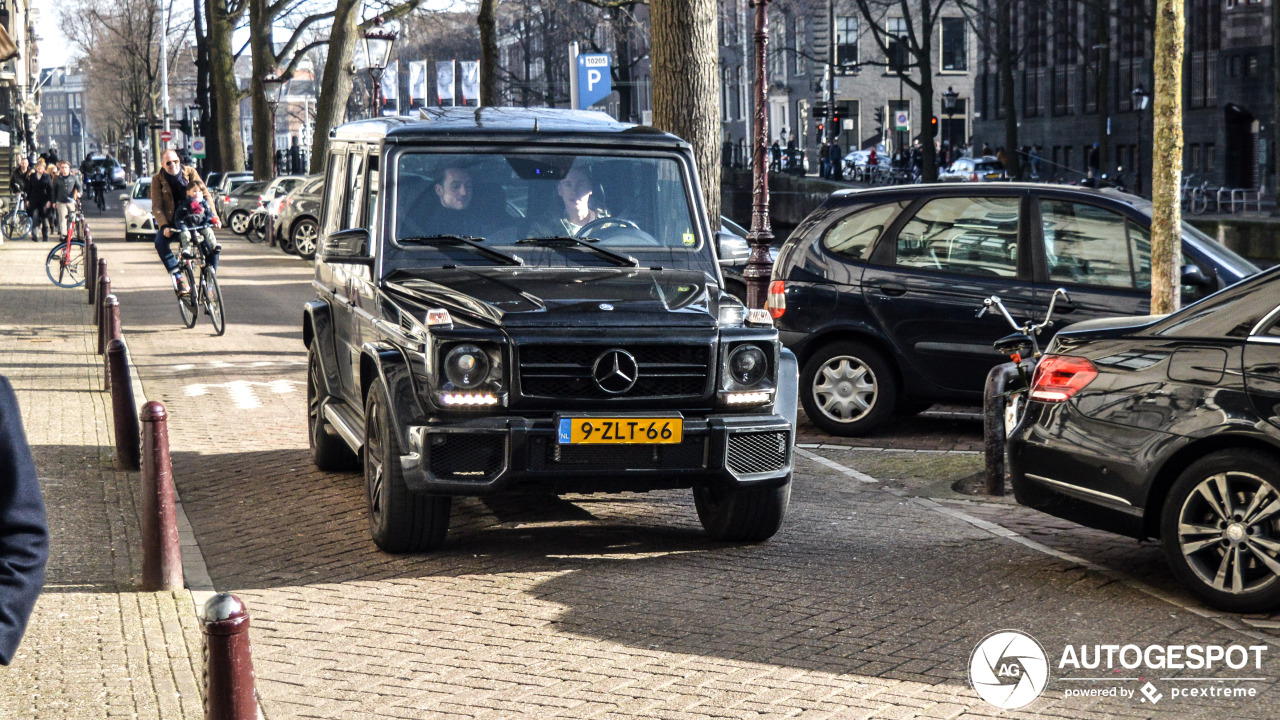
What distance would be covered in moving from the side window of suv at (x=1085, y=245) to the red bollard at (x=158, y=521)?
19.3ft

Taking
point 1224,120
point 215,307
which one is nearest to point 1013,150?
point 1224,120

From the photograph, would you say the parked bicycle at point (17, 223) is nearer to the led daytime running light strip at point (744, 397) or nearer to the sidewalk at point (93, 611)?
the sidewalk at point (93, 611)

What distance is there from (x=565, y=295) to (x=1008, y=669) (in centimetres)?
245

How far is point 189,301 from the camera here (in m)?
17.0

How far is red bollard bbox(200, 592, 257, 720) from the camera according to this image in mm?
3592

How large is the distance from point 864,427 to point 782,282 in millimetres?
1088

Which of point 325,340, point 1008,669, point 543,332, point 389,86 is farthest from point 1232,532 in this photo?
point 389,86

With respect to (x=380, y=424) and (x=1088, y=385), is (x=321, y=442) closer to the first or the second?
(x=380, y=424)

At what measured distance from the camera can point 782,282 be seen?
10492mm

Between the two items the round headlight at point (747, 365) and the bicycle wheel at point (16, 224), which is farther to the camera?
the bicycle wheel at point (16, 224)

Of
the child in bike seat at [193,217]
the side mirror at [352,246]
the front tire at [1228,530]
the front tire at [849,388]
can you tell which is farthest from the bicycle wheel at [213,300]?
the front tire at [1228,530]

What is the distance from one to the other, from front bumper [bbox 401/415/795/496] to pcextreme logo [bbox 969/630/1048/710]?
1384 mm

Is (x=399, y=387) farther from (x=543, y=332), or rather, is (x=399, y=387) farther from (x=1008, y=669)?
(x=1008, y=669)

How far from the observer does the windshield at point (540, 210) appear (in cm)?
738
